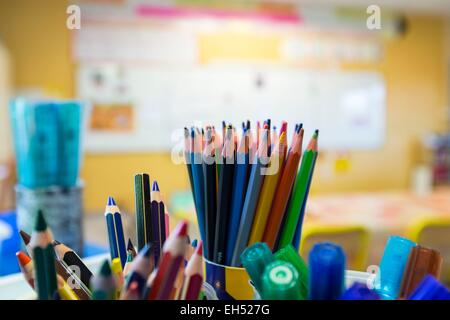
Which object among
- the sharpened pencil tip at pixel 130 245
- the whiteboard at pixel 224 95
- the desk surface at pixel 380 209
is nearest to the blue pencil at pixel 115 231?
the sharpened pencil tip at pixel 130 245

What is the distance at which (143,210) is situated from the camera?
0.37m

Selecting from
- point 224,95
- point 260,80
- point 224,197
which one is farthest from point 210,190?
point 260,80

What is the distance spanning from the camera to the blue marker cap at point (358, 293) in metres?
0.26

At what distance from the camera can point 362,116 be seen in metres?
2.94

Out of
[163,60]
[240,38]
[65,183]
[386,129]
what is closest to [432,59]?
[386,129]

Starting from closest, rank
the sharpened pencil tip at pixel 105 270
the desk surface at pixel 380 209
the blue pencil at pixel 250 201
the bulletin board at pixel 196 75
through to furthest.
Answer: the sharpened pencil tip at pixel 105 270
the blue pencil at pixel 250 201
the desk surface at pixel 380 209
the bulletin board at pixel 196 75

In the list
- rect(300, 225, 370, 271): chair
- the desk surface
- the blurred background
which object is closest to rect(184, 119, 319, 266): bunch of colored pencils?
rect(300, 225, 370, 271): chair

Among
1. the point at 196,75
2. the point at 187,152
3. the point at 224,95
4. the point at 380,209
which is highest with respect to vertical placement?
the point at 196,75

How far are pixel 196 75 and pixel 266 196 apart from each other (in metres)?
2.31

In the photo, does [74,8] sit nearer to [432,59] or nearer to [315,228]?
[315,228]

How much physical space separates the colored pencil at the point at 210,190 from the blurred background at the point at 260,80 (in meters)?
1.45

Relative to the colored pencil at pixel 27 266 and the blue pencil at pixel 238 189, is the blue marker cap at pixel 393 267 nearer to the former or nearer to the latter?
the blue pencil at pixel 238 189

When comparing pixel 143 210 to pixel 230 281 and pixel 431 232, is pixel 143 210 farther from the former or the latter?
pixel 431 232
